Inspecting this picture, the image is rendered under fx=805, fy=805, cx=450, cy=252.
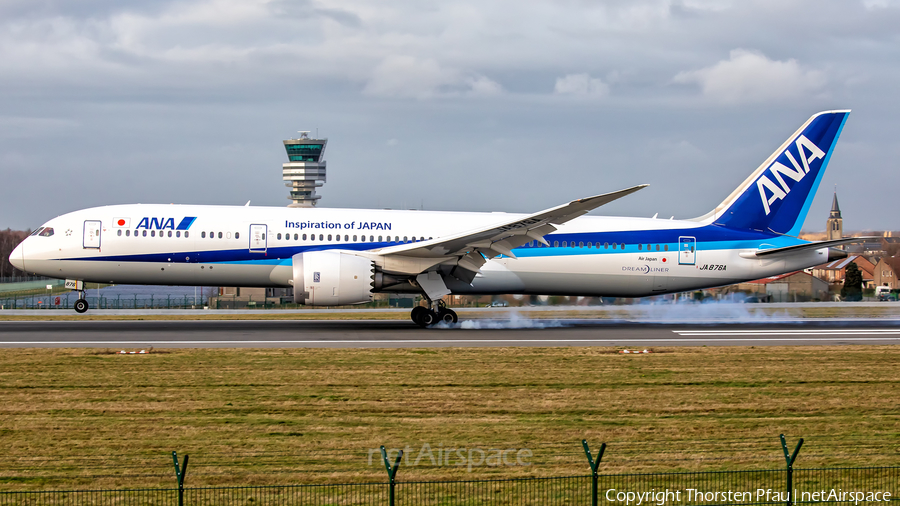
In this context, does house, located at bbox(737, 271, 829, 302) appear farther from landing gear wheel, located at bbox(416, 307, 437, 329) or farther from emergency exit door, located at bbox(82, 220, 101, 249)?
emergency exit door, located at bbox(82, 220, 101, 249)

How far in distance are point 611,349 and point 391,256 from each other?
8.37 meters

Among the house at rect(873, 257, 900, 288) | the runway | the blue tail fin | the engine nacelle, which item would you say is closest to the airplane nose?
the runway

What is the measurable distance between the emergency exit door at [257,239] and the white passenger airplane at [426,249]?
3 cm

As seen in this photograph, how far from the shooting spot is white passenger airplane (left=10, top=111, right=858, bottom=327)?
86.3ft

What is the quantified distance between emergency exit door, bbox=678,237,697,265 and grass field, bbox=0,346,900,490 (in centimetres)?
963

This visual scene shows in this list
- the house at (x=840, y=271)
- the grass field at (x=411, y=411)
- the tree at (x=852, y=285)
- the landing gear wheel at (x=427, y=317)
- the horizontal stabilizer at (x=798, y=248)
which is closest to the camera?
the grass field at (x=411, y=411)

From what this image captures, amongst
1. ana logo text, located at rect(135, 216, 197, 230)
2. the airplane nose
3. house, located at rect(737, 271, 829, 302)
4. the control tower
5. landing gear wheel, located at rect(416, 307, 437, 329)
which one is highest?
the control tower

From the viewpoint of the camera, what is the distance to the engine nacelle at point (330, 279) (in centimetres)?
2553

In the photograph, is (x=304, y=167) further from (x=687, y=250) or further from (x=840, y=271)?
(x=687, y=250)

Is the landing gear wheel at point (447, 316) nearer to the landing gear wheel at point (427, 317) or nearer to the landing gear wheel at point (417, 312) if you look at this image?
the landing gear wheel at point (427, 317)

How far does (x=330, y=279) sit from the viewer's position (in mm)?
25594

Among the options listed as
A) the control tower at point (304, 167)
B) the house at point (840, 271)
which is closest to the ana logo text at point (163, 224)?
the house at point (840, 271)

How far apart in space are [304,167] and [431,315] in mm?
106866

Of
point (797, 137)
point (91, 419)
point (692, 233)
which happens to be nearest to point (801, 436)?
Answer: point (91, 419)
